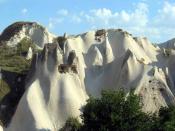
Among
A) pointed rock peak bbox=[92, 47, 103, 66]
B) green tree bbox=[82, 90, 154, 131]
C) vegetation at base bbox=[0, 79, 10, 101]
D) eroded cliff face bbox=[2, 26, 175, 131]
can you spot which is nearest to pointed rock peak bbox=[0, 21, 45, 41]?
eroded cliff face bbox=[2, 26, 175, 131]

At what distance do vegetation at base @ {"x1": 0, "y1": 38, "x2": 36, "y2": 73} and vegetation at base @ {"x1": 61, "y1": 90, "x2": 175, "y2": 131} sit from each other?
24.5 metres

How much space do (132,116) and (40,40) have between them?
139ft

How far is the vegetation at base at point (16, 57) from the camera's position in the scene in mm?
82800

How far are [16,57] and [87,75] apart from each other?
10.9 metres

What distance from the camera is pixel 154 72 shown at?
78.5 m

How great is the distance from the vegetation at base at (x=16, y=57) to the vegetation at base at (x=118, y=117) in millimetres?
24504

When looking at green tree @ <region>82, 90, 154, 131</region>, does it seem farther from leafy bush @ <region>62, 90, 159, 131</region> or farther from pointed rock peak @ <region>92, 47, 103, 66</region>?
pointed rock peak @ <region>92, 47, 103, 66</region>

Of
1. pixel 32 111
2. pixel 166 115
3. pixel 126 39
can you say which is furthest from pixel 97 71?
pixel 166 115

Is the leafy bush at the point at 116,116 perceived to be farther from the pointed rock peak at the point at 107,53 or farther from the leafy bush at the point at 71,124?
the pointed rock peak at the point at 107,53

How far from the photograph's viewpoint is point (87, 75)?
82062mm

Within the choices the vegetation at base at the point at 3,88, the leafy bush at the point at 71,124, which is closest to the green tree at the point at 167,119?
the leafy bush at the point at 71,124

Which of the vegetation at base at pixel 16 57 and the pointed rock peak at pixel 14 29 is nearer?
the vegetation at base at pixel 16 57

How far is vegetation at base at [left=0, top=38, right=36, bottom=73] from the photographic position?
→ 82800 mm

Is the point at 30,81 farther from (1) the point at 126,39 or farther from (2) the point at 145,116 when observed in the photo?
(2) the point at 145,116
